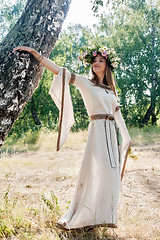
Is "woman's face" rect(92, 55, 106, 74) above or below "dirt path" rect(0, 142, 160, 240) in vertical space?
above

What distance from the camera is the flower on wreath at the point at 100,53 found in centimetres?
301

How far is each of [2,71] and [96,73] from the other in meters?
1.28

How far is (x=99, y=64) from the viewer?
2.98 meters

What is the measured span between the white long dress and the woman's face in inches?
10.1

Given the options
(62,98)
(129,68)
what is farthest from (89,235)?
(129,68)

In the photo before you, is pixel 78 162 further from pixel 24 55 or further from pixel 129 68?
pixel 129 68

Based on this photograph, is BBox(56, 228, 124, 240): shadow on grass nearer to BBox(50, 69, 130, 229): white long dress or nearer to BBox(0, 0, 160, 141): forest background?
BBox(50, 69, 130, 229): white long dress

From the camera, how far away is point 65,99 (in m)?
2.65

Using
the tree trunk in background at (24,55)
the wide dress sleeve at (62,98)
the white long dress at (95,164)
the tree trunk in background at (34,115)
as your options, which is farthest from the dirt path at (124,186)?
the tree trunk in background at (34,115)

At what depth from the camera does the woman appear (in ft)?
7.91

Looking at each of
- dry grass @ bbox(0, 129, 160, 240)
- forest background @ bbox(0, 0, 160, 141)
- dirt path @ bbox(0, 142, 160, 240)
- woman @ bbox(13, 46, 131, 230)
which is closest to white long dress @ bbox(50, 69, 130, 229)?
woman @ bbox(13, 46, 131, 230)

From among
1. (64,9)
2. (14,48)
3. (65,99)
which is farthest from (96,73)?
(14,48)

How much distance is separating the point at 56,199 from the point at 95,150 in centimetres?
80

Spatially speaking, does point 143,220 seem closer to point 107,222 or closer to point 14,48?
point 107,222
